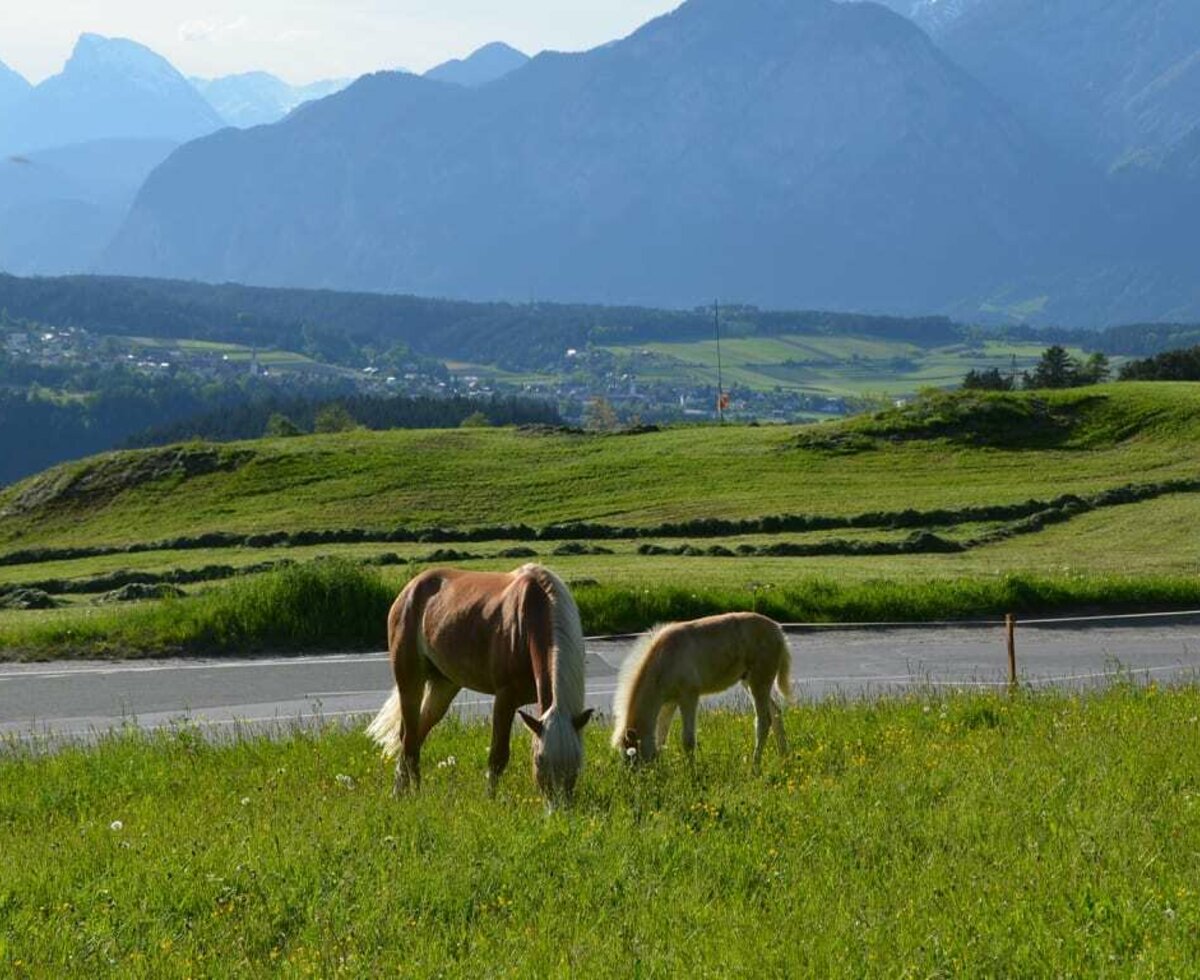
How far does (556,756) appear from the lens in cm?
1074

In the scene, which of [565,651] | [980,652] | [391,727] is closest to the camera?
[565,651]

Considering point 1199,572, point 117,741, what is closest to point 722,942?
point 117,741

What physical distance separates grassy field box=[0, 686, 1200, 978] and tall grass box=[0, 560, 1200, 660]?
10647mm

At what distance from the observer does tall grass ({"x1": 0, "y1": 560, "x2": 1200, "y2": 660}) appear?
2411cm

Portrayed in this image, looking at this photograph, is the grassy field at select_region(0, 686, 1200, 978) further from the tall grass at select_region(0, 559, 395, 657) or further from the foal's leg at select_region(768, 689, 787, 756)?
the tall grass at select_region(0, 559, 395, 657)

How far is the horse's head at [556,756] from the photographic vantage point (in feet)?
35.3

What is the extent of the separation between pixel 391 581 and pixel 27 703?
7041 millimetres

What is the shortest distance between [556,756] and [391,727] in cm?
310

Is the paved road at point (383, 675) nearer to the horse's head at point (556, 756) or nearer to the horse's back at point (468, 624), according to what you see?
the horse's back at point (468, 624)

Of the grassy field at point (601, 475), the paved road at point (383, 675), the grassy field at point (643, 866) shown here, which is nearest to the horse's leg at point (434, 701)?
the grassy field at point (643, 866)

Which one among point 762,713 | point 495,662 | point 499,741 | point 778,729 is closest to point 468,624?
point 495,662

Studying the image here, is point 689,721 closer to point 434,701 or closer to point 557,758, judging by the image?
point 434,701

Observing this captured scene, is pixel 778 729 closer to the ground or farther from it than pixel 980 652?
farther from it

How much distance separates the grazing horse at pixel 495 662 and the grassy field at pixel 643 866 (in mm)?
375
